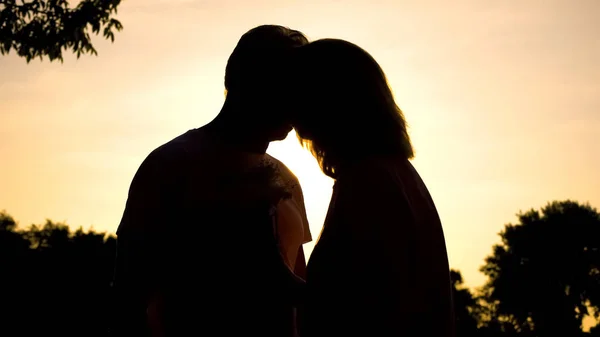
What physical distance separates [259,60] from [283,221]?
1.03 m

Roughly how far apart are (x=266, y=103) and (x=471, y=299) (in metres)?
71.5

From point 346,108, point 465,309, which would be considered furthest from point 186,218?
point 465,309

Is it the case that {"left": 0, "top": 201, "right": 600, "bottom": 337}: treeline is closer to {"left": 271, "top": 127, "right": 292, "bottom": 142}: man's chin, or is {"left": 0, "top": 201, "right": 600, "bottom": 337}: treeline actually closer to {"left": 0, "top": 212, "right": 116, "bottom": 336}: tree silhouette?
{"left": 0, "top": 212, "right": 116, "bottom": 336}: tree silhouette

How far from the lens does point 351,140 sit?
12.0ft

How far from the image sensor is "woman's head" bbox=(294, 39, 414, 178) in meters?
3.66

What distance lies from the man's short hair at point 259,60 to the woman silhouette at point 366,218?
3.04ft

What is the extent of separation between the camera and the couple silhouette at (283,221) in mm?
3404

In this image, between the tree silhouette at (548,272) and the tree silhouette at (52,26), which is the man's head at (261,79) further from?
the tree silhouette at (548,272)

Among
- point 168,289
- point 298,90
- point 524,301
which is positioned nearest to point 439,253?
point 298,90

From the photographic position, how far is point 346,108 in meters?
3.67

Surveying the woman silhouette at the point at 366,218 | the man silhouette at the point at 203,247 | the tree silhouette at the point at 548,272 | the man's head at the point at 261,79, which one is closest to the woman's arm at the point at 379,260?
the woman silhouette at the point at 366,218

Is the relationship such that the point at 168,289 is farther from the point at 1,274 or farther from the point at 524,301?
the point at 524,301

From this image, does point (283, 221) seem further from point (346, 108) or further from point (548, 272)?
point (548, 272)

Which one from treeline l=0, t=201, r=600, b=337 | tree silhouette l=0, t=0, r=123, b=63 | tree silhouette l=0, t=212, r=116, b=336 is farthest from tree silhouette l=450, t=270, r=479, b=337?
tree silhouette l=0, t=0, r=123, b=63
